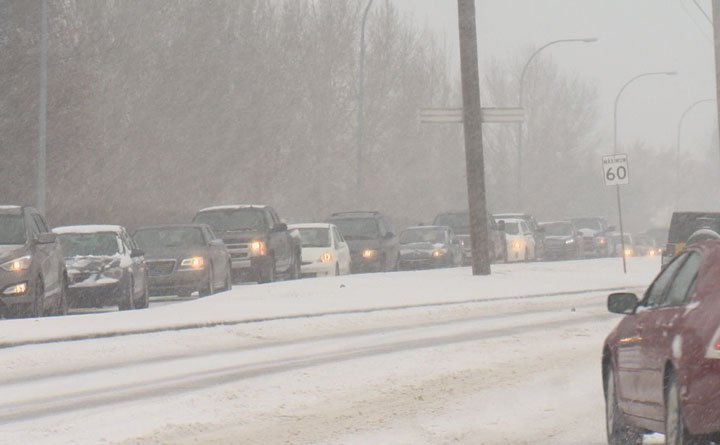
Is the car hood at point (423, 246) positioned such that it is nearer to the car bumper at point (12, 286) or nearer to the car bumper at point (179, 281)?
the car bumper at point (179, 281)

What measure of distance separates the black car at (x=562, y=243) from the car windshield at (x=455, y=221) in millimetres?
12341

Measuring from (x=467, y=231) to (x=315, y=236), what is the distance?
418 inches

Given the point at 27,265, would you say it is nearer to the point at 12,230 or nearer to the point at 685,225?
the point at 12,230

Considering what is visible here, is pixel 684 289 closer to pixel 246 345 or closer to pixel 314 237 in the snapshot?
pixel 246 345

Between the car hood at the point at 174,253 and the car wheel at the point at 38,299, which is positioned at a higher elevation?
the car hood at the point at 174,253

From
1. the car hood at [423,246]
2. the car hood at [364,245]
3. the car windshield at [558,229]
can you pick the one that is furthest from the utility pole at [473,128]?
the car windshield at [558,229]

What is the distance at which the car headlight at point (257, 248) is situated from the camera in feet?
124

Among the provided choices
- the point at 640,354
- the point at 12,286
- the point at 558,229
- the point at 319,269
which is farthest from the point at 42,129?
the point at 558,229

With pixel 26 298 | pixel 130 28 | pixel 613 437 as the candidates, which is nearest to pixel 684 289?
pixel 613 437

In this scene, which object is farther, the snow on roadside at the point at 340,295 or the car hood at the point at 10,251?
the car hood at the point at 10,251

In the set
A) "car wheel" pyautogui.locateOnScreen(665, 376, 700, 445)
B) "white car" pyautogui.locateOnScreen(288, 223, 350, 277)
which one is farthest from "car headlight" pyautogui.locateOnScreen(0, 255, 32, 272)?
"white car" pyautogui.locateOnScreen(288, 223, 350, 277)

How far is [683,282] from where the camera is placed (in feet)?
31.0

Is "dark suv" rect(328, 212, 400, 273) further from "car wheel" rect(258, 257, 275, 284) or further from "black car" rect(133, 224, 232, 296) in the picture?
"black car" rect(133, 224, 232, 296)

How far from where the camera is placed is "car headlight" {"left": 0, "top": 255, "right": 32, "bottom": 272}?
24.4 meters
